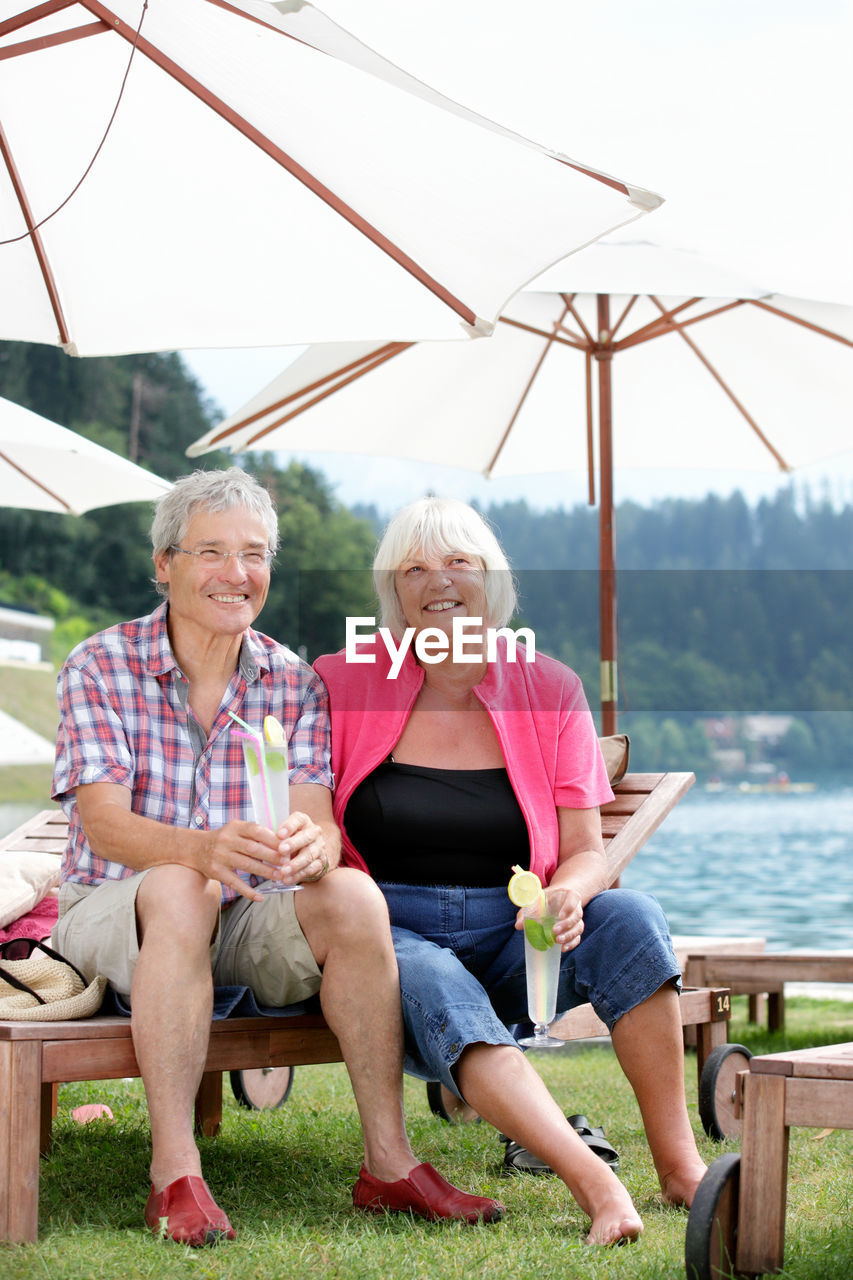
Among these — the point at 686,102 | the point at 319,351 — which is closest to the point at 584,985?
the point at 686,102

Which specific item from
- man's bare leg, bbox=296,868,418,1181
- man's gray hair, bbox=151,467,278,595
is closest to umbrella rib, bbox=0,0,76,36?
man's gray hair, bbox=151,467,278,595

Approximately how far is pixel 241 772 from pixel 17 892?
925mm

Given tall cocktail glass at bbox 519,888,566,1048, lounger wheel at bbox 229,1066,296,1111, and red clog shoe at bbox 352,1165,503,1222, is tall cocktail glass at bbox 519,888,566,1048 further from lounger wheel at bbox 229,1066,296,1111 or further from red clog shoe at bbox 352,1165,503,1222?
lounger wheel at bbox 229,1066,296,1111

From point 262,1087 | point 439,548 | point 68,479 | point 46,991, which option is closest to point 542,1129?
point 46,991

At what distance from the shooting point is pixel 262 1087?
3.23 metres

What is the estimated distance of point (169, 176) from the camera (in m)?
2.57

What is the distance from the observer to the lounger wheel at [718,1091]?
269 centimetres

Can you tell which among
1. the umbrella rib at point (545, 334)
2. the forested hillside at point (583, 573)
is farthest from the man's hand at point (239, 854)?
the forested hillside at point (583, 573)

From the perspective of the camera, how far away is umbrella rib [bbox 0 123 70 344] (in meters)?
2.65

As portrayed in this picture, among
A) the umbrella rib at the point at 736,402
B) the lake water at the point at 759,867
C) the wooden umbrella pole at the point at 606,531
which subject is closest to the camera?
the wooden umbrella pole at the point at 606,531

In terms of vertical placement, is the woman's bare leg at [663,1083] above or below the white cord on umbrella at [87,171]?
below

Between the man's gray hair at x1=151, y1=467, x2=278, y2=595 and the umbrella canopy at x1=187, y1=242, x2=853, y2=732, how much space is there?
1.94 meters

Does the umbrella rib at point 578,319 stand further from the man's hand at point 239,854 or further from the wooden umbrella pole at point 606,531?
the man's hand at point 239,854

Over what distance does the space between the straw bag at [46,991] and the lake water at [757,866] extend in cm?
1394
